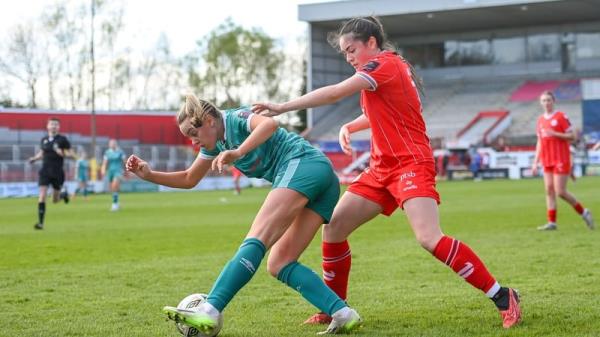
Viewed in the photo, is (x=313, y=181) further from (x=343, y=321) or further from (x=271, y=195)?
(x=343, y=321)

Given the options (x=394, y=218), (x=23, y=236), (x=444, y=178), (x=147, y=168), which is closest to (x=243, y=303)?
(x=147, y=168)

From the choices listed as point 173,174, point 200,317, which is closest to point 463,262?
point 200,317

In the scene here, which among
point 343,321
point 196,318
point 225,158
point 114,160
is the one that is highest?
point 225,158

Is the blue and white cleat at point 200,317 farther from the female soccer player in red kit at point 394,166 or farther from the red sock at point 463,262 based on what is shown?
the red sock at point 463,262

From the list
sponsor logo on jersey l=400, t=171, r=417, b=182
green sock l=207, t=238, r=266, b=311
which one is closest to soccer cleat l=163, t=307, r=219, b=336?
green sock l=207, t=238, r=266, b=311

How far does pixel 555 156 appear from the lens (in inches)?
584

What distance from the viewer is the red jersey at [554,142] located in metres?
14.8

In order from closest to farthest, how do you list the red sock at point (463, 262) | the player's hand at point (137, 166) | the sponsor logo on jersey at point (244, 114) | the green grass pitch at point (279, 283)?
the sponsor logo on jersey at point (244, 114) → the red sock at point (463, 262) → the player's hand at point (137, 166) → the green grass pitch at point (279, 283)

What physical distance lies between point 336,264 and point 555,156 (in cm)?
887

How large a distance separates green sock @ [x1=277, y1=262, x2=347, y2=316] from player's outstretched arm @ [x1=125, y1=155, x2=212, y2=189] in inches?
37.5

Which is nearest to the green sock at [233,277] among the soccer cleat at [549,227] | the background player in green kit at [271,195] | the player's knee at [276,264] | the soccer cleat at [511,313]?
the background player in green kit at [271,195]

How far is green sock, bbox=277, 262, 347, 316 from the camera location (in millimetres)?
6277

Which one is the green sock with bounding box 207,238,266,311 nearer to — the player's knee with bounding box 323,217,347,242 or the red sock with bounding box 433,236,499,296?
the player's knee with bounding box 323,217,347,242

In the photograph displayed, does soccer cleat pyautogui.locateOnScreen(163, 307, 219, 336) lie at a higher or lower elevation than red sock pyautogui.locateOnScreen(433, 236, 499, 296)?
lower
